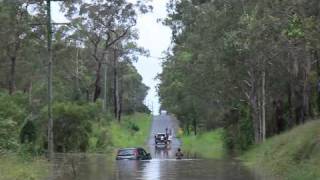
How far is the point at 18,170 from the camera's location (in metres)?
21.2

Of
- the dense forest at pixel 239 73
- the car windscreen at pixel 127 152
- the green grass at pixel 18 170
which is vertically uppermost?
the dense forest at pixel 239 73

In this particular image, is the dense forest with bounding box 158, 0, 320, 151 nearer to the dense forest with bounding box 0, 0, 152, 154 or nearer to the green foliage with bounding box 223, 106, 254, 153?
the green foliage with bounding box 223, 106, 254, 153

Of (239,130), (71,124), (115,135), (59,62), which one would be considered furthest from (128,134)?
(71,124)

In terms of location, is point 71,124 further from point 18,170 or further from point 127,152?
point 18,170

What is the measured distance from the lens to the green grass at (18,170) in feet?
65.2

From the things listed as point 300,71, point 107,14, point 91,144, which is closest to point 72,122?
point 91,144

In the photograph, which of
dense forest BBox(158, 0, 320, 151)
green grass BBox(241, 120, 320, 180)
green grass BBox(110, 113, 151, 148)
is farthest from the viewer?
green grass BBox(110, 113, 151, 148)

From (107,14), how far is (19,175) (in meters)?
47.5

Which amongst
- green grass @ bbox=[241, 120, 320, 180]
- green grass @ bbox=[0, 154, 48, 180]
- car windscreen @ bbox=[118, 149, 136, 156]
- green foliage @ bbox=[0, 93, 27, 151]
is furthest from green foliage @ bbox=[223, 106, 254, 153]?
green grass @ bbox=[0, 154, 48, 180]

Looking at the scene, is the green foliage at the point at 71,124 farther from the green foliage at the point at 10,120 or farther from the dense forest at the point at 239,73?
the dense forest at the point at 239,73

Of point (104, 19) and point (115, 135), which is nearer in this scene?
point (104, 19)

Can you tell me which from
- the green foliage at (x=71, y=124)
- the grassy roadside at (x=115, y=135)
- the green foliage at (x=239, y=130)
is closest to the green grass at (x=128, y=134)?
the grassy roadside at (x=115, y=135)

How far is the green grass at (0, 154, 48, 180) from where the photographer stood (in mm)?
19862

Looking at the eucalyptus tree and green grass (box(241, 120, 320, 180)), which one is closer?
green grass (box(241, 120, 320, 180))
